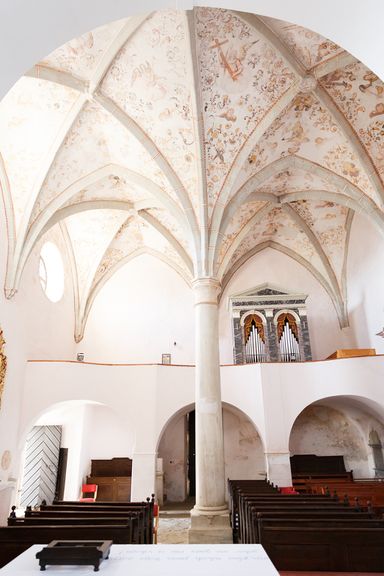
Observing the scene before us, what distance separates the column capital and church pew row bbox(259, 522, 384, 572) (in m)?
7.12

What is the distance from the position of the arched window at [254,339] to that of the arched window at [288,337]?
64cm

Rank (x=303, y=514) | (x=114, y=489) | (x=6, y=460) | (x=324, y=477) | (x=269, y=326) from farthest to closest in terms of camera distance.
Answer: (x=269, y=326)
(x=114, y=489)
(x=324, y=477)
(x=6, y=460)
(x=303, y=514)

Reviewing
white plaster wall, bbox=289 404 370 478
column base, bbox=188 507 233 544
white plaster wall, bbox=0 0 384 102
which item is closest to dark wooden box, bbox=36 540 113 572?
white plaster wall, bbox=0 0 384 102

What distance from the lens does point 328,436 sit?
1650cm

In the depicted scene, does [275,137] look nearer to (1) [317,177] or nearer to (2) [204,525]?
(1) [317,177]

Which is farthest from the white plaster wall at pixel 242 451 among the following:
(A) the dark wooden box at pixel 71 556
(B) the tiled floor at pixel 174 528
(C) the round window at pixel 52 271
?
(A) the dark wooden box at pixel 71 556

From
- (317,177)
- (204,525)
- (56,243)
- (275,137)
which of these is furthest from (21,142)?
(204,525)

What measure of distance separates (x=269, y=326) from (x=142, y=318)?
5.39 metres

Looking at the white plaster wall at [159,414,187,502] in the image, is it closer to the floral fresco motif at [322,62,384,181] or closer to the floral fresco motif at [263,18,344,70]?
the floral fresco motif at [322,62,384,181]

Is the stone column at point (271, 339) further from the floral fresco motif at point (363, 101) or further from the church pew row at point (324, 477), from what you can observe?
the floral fresco motif at point (363, 101)

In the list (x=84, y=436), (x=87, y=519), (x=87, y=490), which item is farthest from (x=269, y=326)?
(x=87, y=519)

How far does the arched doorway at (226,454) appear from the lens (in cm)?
1653

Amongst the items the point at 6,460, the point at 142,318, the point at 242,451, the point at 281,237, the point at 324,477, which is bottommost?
the point at 324,477

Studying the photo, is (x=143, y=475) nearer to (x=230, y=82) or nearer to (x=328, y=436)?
(x=328, y=436)
